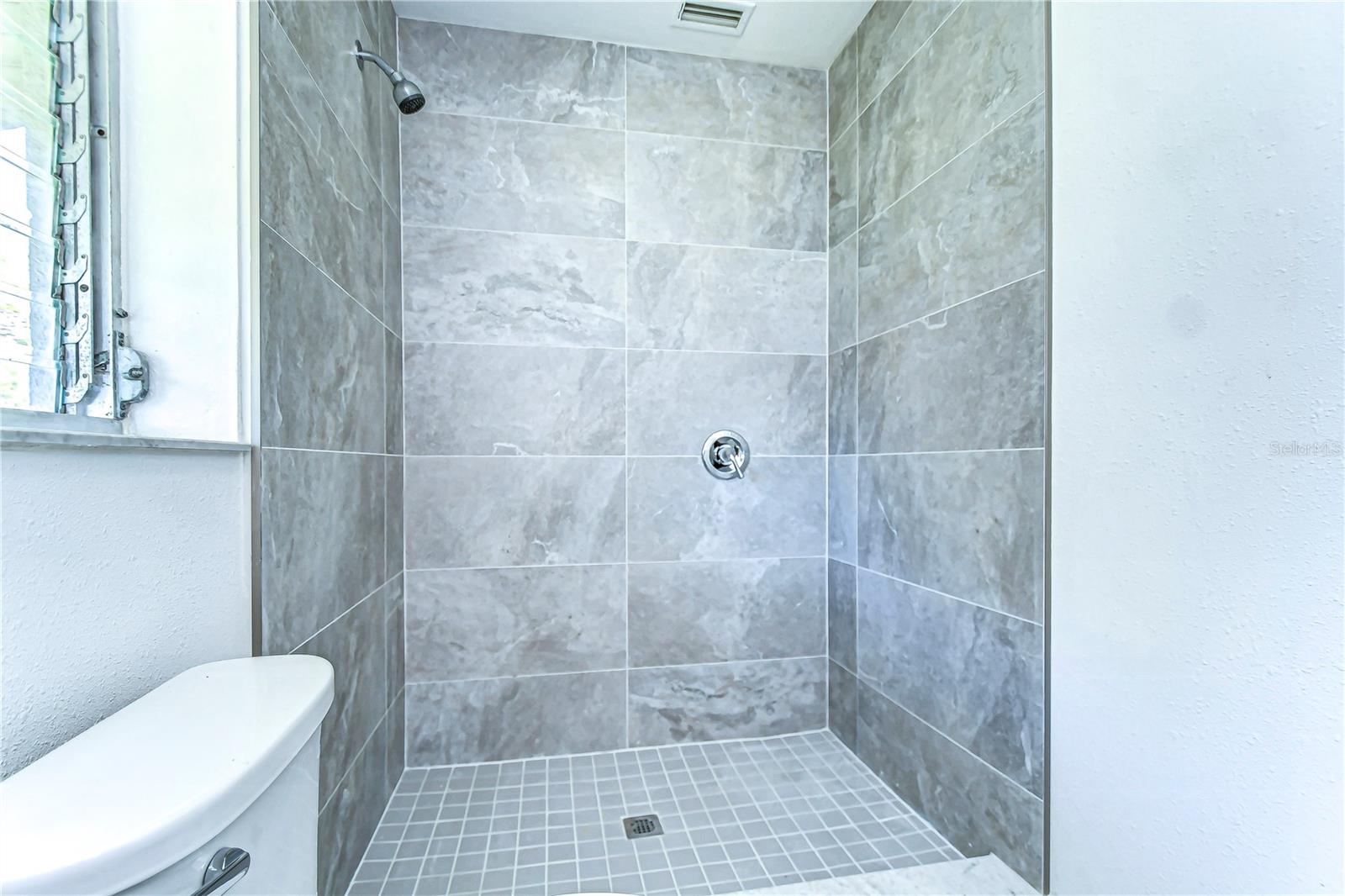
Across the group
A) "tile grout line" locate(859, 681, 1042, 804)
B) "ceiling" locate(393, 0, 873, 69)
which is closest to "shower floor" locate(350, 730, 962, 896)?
"tile grout line" locate(859, 681, 1042, 804)

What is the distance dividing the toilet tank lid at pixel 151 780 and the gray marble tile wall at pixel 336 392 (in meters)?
0.29

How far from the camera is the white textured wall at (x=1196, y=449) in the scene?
72 centimetres

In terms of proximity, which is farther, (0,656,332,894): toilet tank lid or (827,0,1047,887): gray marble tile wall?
(827,0,1047,887): gray marble tile wall

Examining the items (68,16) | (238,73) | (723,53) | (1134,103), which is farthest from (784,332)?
(68,16)

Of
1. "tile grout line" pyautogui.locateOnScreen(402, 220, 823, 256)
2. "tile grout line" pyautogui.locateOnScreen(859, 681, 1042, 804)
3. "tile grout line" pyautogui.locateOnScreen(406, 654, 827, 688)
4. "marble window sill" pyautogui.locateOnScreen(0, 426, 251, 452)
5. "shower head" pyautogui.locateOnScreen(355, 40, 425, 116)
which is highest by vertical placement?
"shower head" pyautogui.locateOnScreen(355, 40, 425, 116)

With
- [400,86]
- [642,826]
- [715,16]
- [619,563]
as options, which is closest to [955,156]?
[715,16]

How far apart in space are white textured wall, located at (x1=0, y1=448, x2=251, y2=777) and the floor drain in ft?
3.19

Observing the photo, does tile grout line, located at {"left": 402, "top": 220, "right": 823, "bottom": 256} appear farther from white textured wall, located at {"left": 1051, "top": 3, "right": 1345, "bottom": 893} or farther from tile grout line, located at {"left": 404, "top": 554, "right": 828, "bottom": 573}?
tile grout line, located at {"left": 404, "top": 554, "right": 828, "bottom": 573}

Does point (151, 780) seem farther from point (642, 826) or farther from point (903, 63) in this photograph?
point (903, 63)

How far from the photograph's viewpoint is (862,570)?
173 cm

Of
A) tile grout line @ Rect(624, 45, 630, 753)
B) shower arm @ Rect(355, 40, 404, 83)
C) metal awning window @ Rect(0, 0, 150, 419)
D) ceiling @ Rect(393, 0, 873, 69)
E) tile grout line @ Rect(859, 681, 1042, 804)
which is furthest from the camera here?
tile grout line @ Rect(624, 45, 630, 753)

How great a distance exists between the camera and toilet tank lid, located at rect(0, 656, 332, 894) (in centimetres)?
38

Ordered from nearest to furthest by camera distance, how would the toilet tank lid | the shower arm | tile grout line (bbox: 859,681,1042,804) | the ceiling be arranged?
the toilet tank lid → tile grout line (bbox: 859,681,1042,804) → the shower arm → the ceiling

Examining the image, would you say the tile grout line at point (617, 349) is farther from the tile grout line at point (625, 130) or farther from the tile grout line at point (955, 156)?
the tile grout line at point (625, 130)
